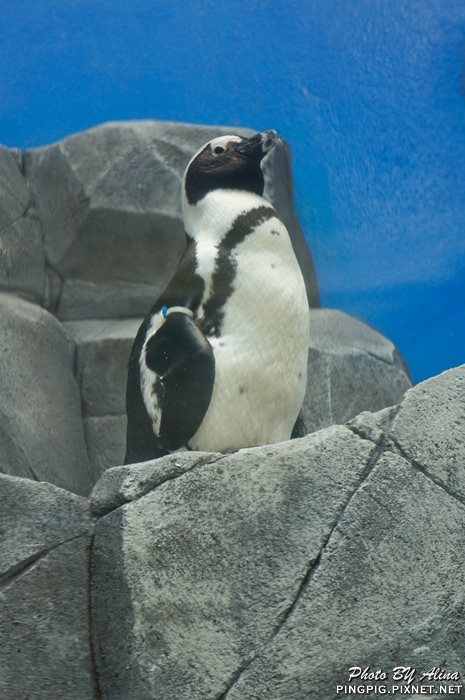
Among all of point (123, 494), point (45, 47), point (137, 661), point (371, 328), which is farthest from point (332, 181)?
point (137, 661)

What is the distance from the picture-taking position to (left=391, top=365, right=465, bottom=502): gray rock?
57.4 inches

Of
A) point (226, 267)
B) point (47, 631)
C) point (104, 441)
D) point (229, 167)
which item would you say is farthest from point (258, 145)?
point (47, 631)

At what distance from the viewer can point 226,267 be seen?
1.99m

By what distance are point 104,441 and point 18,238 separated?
2.06 ft

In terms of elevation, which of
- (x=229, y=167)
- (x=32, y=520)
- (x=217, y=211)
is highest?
(x=229, y=167)

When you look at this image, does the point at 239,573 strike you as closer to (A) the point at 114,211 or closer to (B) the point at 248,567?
(B) the point at 248,567

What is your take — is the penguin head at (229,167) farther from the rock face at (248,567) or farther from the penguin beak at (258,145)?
the rock face at (248,567)

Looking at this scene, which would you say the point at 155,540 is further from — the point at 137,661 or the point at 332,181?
the point at 332,181

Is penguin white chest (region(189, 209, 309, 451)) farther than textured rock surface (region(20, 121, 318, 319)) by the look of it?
No

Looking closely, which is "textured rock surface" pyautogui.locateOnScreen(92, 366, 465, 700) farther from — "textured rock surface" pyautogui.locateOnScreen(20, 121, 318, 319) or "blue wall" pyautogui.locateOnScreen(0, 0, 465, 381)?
"textured rock surface" pyautogui.locateOnScreen(20, 121, 318, 319)

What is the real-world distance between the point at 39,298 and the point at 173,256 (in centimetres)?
41

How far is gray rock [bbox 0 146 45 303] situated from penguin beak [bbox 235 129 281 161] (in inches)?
33.0

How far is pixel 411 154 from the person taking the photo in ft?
8.89

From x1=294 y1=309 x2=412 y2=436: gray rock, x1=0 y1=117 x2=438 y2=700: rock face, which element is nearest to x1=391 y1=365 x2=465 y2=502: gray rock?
x1=0 y1=117 x2=438 y2=700: rock face
